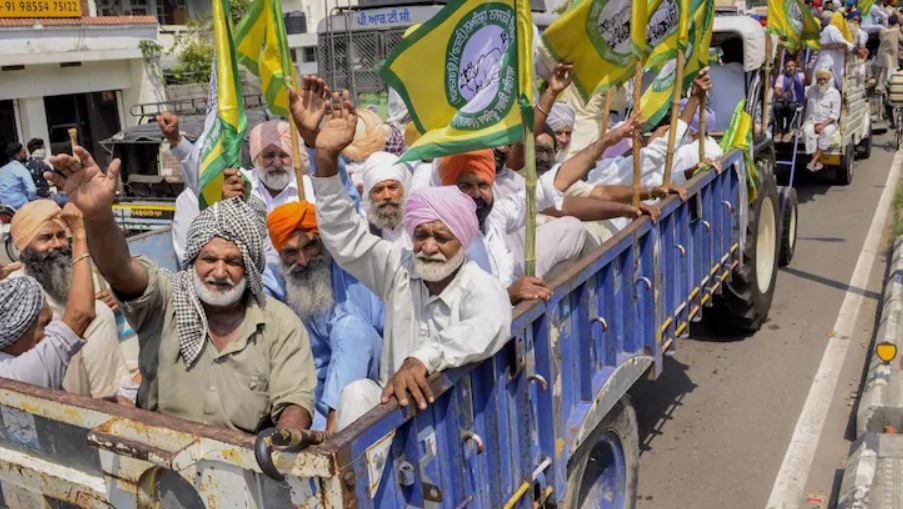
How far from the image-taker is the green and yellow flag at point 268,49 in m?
4.45

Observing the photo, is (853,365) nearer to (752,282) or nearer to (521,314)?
(752,282)

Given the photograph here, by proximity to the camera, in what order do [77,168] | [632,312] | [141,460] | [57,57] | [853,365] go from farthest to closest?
[57,57], [853,365], [632,312], [77,168], [141,460]

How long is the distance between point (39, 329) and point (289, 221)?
100 centimetres

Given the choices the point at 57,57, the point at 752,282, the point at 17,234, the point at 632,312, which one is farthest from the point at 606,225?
the point at 57,57

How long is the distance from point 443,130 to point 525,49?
1.50ft

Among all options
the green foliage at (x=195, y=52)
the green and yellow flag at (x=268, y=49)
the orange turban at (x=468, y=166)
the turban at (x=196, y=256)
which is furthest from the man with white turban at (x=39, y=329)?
the green foliage at (x=195, y=52)

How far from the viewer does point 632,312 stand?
3.95 meters

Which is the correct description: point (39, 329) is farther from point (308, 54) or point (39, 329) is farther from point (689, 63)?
point (308, 54)

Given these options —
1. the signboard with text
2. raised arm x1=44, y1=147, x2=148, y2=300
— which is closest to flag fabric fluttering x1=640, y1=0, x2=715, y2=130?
raised arm x1=44, y1=147, x2=148, y2=300

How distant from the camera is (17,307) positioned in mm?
2740

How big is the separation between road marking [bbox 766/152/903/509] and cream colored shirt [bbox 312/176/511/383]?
2.44 meters

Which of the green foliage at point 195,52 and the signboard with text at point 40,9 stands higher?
the signboard with text at point 40,9

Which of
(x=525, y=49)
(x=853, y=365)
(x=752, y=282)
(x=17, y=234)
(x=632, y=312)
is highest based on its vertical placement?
(x=525, y=49)

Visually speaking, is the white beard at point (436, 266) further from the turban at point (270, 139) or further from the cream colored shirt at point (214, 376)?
the turban at point (270, 139)
